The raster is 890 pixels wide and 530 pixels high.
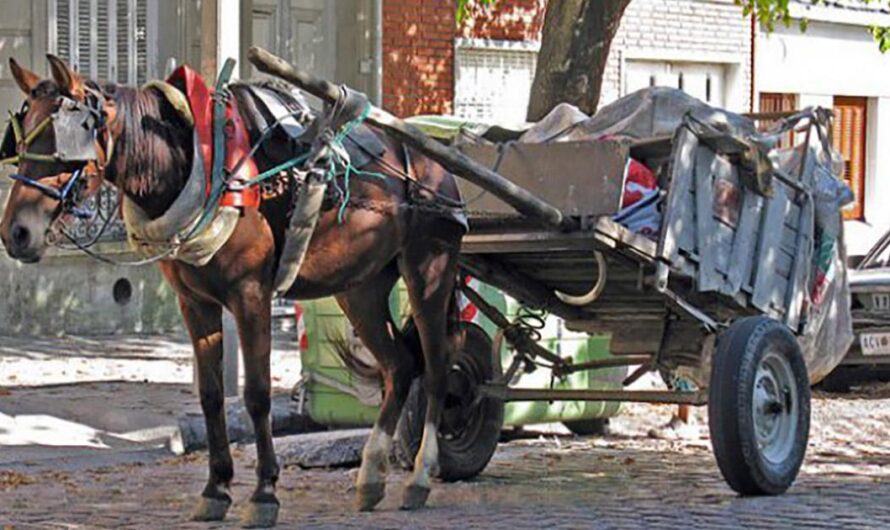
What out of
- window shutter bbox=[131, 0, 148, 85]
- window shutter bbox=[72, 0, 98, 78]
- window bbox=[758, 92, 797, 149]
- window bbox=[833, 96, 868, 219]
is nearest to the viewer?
window shutter bbox=[72, 0, 98, 78]

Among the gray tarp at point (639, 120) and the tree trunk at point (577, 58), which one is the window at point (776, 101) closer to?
the tree trunk at point (577, 58)

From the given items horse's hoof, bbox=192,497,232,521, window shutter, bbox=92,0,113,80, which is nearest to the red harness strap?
horse's hoof, bbox=192,497,232,521

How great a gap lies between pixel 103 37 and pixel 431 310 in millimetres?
10305

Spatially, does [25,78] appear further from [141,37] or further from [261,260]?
[141,37]

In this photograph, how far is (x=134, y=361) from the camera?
58.5 feet

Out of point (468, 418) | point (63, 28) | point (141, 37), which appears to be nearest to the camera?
point (468, 418)

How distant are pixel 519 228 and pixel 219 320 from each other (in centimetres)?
176

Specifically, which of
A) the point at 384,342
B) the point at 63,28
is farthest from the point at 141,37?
the point at 384,342

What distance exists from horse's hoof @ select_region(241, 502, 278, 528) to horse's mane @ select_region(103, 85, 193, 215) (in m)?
1.43

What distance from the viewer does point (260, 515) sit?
31.4 feet

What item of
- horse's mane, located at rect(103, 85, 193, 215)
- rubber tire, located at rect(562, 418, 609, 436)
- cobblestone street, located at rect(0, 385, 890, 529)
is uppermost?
horse's mane, located at rect(103, 85, 193, 215)

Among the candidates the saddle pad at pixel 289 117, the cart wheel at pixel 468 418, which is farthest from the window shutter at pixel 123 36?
the saddle pad at pixel 289 117

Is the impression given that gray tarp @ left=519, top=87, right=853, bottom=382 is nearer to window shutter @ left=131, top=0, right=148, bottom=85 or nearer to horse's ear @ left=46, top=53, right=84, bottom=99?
horse's ear @ left=46, top=53, right=84, bottom=99

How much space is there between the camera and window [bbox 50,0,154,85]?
19781 mm
